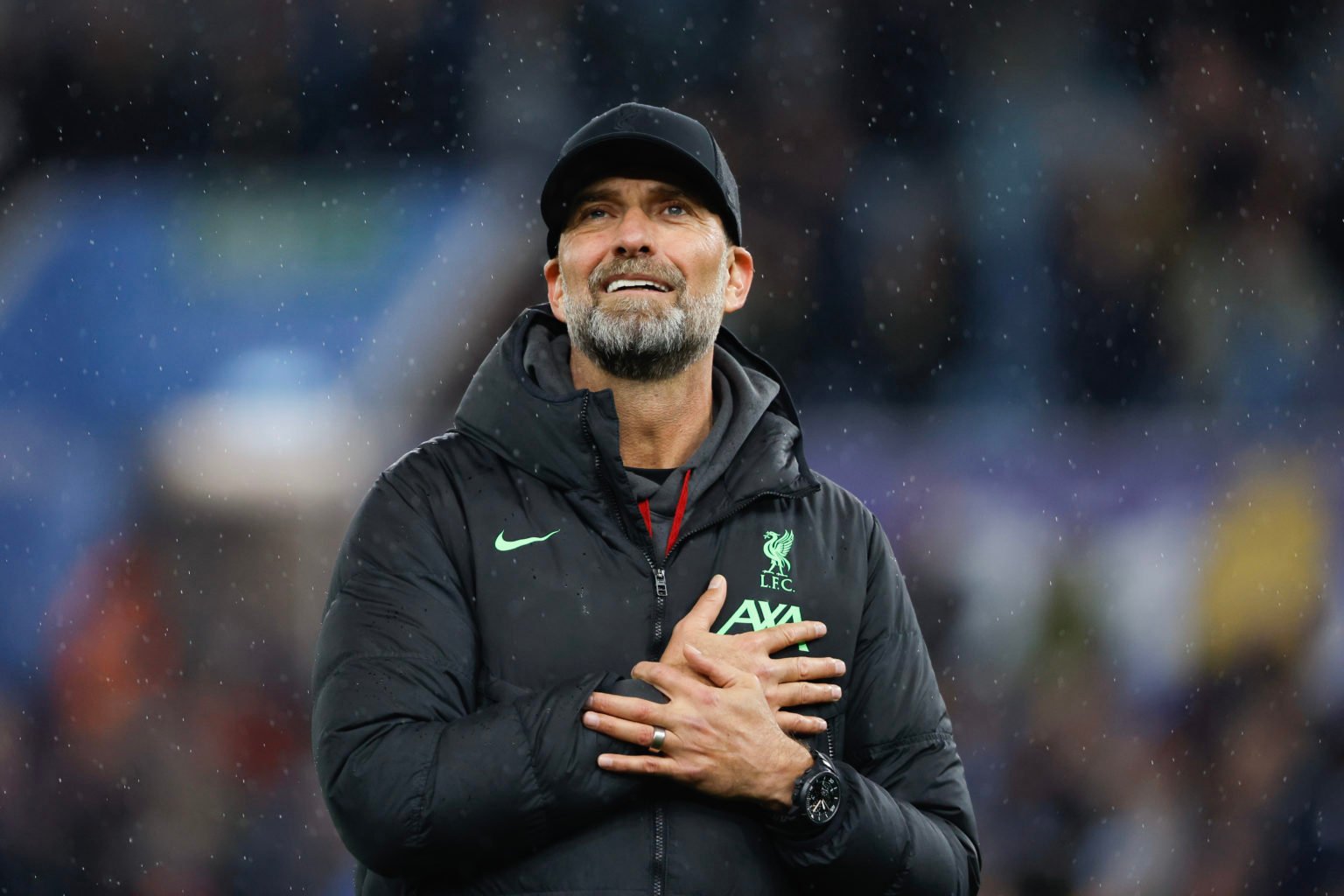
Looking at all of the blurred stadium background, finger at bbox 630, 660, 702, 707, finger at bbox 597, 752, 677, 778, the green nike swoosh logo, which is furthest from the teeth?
the blurred stadium background

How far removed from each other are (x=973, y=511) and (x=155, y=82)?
4.67m

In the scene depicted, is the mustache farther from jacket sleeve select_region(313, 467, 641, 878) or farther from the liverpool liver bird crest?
jacket sleeve select_region(313, 467, 641, 878)

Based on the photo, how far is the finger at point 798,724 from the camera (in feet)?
6.83

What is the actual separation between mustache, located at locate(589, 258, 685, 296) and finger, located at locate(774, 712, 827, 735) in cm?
74

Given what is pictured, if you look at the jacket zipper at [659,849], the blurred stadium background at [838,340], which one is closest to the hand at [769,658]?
the jacket zipper at [659,849]

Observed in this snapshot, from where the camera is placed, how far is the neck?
7.91ft

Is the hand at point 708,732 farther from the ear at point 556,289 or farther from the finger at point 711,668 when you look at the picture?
the ear at point 556,289

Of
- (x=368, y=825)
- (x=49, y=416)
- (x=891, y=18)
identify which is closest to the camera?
(x=368, y=825)

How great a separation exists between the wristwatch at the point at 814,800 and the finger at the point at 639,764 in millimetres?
182

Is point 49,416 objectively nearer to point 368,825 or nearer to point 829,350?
point 829,350

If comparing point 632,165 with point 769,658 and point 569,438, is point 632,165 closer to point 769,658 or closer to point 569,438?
point 569,438

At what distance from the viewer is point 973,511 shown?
707cm

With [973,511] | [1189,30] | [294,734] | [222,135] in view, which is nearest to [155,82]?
[222,135]

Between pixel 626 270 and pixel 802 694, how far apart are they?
75cm
